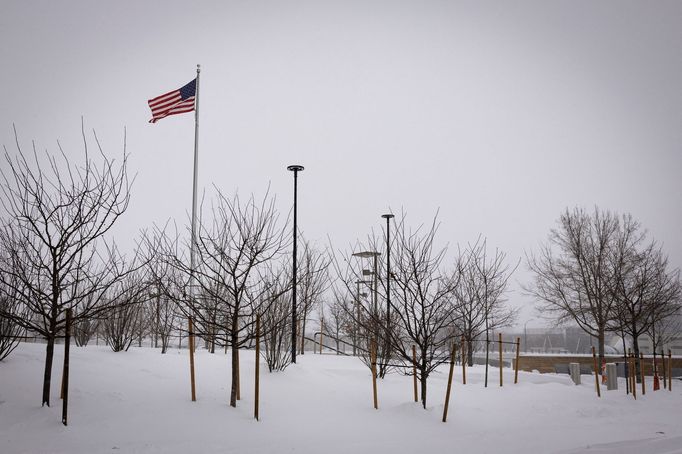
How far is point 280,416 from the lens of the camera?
28.2ft

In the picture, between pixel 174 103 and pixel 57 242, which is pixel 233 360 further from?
pixel 174 103

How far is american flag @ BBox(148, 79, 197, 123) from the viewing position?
60.2 feet

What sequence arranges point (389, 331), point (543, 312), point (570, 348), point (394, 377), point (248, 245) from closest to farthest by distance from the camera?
1. point (248, 245)
2. point (389, 331)
3. point (394, 377)
4. point (543, 312)
5. point (570, 348)

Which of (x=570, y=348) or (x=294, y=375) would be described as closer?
(x=294, y=375)

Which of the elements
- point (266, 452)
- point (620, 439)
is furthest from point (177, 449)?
point (620, 439)

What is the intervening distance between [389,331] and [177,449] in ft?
15.9

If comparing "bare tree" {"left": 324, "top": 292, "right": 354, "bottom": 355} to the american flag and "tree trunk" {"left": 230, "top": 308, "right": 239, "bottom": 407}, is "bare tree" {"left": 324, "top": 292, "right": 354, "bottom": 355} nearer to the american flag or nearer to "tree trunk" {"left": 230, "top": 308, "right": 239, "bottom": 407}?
"tree trunk" {"left": 230, "top": 308, "right": 239, "bottom": 407}

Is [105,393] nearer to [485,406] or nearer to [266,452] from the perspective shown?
[266,452]

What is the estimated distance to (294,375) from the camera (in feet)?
38.6

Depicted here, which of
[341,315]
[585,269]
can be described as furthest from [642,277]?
[341,315]

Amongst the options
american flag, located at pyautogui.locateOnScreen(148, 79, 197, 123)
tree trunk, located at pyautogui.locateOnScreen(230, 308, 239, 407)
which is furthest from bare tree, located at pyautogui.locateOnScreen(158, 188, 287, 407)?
american flag, located at pyautogui.locateOnScreen(148, 79, 197, 123)

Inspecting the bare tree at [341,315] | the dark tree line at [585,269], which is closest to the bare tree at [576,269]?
the dark tree line at [585,269]

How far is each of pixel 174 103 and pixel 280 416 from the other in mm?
13841

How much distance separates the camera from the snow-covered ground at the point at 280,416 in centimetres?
679
